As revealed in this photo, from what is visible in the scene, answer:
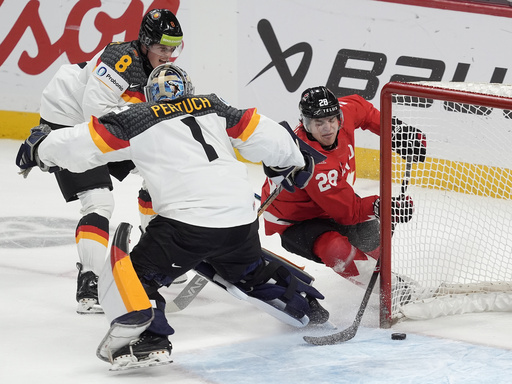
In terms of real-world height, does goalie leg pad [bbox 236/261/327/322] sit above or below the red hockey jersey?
below

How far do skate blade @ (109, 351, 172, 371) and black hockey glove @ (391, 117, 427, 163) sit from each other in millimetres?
1124

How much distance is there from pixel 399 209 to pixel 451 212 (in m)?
0.62

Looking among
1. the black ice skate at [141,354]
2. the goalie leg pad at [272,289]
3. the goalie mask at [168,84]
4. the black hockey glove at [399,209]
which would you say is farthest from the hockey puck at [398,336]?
the goalie mask at [168,84]

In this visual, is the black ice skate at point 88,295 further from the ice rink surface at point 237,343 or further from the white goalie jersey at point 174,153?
the white goalie jersey at point 174,153

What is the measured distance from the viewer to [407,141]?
3586 millimetres

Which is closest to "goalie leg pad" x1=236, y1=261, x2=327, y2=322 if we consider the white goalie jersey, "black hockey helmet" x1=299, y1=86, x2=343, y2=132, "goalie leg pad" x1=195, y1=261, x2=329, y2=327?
"goalie leg pad" x1=195, y1=261, x2=329, y2=327

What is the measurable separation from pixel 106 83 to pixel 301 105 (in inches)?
29.6

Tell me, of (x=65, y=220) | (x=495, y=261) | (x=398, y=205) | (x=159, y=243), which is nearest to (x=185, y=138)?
(x=159, y=243)

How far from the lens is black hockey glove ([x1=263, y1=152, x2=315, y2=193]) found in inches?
131

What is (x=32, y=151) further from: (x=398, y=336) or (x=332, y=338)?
(x=398, y=336)

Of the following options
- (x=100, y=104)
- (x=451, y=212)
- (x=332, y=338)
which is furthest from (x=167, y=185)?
(x=451, y=212)

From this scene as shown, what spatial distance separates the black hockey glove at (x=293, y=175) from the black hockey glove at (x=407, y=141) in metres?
0.32

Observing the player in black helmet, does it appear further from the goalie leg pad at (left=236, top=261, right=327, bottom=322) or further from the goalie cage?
the goalie cage

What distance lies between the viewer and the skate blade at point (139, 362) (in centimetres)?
294
